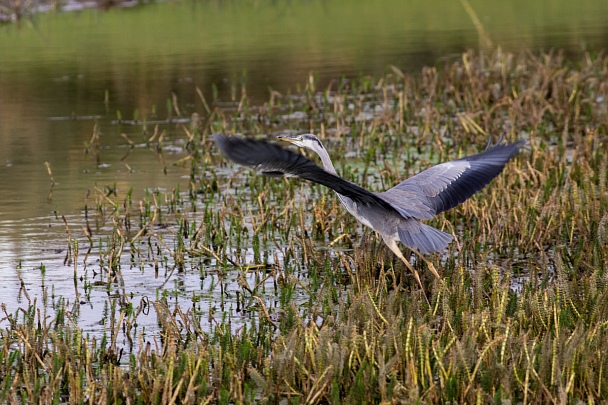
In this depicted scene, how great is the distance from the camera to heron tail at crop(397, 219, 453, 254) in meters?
5.92

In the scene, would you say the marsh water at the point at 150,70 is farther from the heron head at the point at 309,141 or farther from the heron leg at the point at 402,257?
the heron leg at the point at 402,257

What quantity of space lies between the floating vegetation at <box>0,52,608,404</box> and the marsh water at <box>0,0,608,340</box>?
9.9 inches

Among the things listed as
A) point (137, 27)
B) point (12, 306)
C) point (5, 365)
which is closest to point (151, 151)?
point (12, 306)

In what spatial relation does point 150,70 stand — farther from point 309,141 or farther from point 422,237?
point 422,237

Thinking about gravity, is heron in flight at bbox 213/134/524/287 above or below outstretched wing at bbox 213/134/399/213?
below

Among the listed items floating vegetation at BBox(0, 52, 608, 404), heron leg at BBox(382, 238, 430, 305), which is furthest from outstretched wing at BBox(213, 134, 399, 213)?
heron leg at BBox(382, 238, 430, 305)

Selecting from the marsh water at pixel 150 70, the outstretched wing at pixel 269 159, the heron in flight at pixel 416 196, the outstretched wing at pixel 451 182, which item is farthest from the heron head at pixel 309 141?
the marsh water at pixel 150 70

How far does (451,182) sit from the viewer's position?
6.45 meters

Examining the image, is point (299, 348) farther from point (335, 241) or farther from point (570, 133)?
point (570, 133)

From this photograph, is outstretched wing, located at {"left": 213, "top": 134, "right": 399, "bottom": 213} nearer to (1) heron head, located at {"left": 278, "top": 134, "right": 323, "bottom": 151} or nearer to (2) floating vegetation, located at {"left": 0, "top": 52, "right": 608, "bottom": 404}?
(2) floating vegetation, located at {"left": 0, "top": 52, "right": 608, "bottom": 404}

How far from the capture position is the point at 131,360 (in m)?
4.81

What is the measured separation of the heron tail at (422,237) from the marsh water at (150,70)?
4.59 ft

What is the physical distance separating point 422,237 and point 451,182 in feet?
1.91

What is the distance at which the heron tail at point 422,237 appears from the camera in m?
5.92
